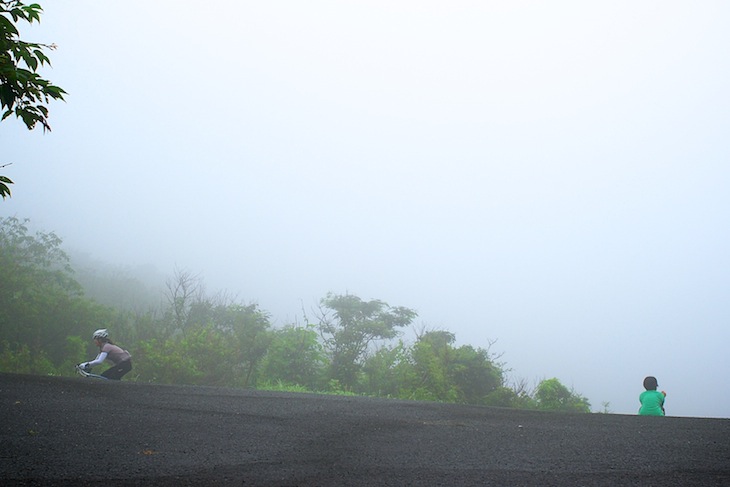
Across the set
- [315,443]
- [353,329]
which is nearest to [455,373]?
[353,329]

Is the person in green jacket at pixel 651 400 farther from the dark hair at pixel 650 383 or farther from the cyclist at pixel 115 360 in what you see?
the cyclist at pixel 115 360

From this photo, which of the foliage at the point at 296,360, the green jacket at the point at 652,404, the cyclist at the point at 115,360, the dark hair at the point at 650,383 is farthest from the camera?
the foliage at the point at 296,360

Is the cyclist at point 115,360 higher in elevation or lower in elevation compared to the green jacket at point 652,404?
lower

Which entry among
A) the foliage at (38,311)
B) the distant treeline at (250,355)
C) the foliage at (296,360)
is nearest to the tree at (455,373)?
the distant treeline at (250,355)

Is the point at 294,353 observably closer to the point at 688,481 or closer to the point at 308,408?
the point at 308,408

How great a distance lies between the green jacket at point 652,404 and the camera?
9.25m

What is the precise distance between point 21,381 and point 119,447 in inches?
168

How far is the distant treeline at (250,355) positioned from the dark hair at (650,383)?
9.26 metres

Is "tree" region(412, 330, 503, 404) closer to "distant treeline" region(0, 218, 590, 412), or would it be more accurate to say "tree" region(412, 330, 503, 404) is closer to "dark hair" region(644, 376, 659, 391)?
"distant treeline" region(0, 218, 590, 412)

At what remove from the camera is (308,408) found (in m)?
7.94

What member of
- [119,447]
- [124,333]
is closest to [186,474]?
[119,447]

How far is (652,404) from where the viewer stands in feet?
30.5

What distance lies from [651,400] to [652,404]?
0.07 metres

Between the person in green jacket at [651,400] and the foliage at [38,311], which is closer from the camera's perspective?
the person in green jacket at [651,400]
